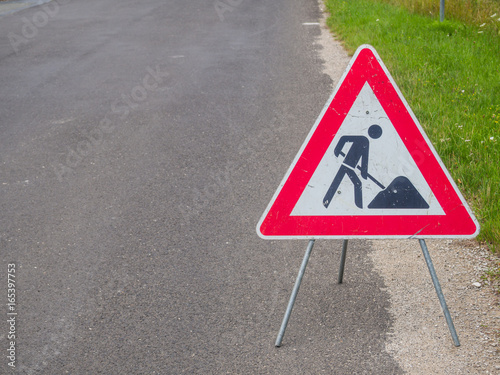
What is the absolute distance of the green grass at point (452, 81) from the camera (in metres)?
4.40

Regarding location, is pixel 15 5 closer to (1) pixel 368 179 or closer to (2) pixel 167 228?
(2) pixel 167 228

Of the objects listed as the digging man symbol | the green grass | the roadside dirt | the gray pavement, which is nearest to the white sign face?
the digging man symbol

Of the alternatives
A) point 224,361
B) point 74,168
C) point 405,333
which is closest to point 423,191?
point 405,333

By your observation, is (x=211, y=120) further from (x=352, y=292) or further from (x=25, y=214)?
(x=352, y=292)

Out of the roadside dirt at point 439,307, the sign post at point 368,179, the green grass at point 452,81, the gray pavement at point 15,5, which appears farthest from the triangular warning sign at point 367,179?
the gray pavement at point 15,5

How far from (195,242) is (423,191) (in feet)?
5.97

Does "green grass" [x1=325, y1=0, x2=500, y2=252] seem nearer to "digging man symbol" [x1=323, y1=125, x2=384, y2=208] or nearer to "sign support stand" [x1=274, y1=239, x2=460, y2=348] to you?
"sign support stand" [x1=274, y1=239, x2=460, y2=348]

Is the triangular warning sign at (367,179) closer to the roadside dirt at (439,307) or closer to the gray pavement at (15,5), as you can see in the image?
the roadside dirt at (439,307)

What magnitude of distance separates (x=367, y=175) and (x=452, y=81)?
14.3ft

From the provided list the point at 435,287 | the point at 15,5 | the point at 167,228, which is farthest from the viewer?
the point at 15,5

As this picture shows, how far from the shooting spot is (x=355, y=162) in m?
2.85

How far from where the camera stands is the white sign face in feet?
9.24

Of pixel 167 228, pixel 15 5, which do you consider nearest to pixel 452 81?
pixel 167 228

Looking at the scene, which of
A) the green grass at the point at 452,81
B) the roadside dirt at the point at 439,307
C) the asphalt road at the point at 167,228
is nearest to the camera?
the roadside dirt at the point at 439,307
